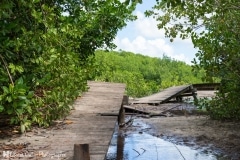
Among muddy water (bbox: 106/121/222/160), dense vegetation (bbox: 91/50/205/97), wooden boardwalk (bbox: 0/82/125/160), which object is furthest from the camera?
dense vegetation (bbox: 91/50/205/97)

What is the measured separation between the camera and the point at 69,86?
19.0 feet

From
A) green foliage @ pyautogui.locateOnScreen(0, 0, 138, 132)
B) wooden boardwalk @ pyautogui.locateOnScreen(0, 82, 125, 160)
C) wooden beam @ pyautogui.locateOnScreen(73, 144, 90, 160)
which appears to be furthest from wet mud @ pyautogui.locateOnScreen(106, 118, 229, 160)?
wooden beam @ pyautogui.locateOnScreen(73, 144, 90, 160)

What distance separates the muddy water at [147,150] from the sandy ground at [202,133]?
345 millimetres

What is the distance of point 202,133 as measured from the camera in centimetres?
890

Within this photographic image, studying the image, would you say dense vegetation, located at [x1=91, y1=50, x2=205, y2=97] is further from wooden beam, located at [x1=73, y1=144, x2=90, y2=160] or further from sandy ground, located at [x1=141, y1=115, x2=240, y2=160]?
wooden beam, located at [x1=73, y1=144, x2=90, y2=160]

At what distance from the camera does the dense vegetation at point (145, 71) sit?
26047mm

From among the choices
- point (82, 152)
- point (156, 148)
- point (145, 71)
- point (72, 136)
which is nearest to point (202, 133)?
point (156, 148)

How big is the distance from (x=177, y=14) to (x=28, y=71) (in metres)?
6.83

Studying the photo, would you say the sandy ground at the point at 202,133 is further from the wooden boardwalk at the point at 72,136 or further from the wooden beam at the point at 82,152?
the wooden beam at the point at 82,152

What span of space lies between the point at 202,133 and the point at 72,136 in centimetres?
562

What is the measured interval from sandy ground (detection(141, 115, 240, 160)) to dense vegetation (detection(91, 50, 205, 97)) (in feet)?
46.3

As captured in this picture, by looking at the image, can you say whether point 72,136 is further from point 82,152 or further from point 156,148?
point 156,148

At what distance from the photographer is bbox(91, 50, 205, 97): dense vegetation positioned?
26047mm

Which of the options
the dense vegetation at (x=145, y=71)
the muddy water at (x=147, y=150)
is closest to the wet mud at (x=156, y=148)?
the muddy water at (x=147, y=150)
